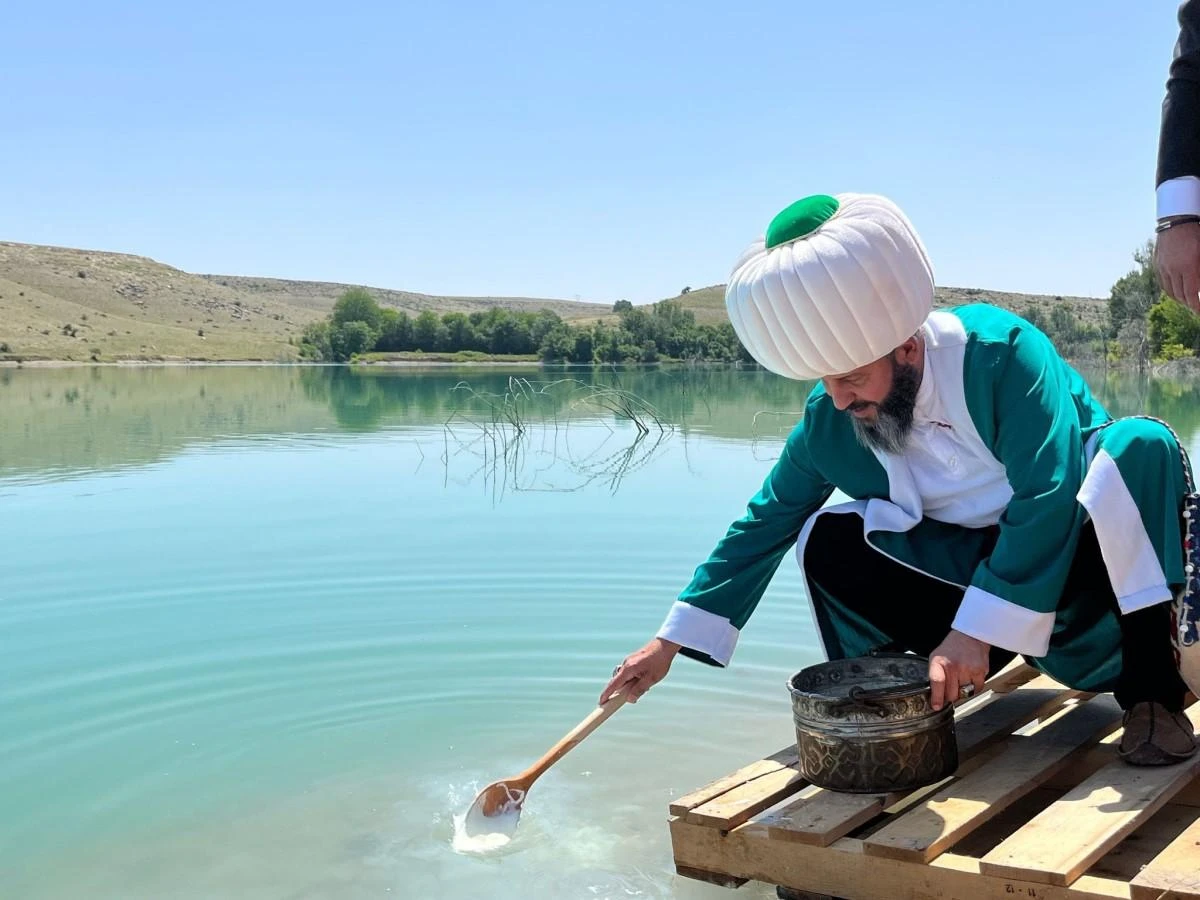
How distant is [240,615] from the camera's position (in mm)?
5594

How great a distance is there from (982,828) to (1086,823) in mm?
398

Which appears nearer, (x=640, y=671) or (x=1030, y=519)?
(x=1030, y=519)

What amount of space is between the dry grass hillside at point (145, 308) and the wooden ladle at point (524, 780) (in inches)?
2138

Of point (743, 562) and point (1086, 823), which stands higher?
point (743, 562)

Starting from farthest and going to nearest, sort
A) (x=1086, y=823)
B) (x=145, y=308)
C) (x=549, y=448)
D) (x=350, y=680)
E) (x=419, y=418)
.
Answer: (x=145, y=308) < (x=419, y=418) < (x=549, y=448) < (x=350, y=680) < (x=1086, y=823)

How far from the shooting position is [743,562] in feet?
9.71

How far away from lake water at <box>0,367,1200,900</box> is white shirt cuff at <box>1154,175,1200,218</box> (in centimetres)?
170

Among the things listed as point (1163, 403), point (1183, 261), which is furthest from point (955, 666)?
point (1163, 403)

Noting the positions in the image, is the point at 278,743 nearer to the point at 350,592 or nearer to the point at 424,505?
the point at 350,592

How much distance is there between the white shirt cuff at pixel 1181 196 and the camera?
260 centimetres

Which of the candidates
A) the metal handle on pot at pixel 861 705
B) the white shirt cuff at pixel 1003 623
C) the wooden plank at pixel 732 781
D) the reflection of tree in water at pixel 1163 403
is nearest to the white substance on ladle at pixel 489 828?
the wooden plank at pixel 732 781

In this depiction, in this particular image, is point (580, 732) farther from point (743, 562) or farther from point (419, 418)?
point (419, 418)

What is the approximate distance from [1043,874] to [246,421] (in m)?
17.5

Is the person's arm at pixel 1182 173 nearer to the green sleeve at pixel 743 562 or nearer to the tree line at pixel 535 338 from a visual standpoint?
the green sleeve at pixel 743 562
